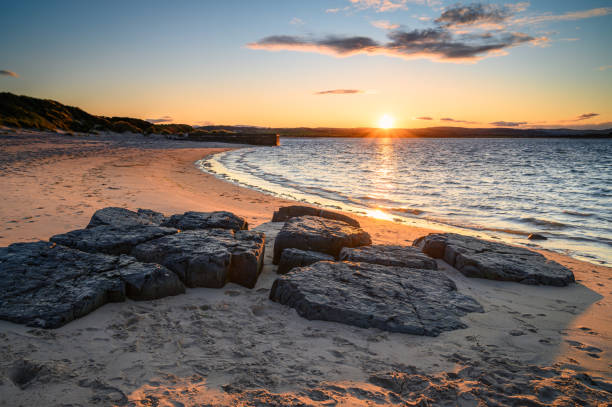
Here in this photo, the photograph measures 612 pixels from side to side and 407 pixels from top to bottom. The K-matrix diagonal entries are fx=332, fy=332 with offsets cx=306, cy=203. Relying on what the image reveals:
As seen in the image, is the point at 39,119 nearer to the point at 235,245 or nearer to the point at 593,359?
the point at 235,245

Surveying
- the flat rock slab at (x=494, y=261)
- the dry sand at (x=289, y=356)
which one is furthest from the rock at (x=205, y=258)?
the flat rock slab at (x=494, y=261)

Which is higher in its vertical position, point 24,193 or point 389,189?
point 24,193

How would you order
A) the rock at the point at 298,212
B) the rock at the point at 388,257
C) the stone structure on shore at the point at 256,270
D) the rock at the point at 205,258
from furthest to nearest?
1. the rock at the point at 298,212
2. the rock at the point at 388,257
3. the rock at the point at 205,258
4. the stone structure on shore at the point at 256,270

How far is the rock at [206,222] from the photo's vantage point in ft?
19.2

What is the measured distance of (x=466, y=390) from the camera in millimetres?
2564

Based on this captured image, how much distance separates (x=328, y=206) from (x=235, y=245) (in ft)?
26.5

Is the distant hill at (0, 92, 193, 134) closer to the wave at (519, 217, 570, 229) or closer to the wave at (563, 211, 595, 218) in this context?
the wave at (519, 217, 570, 229)

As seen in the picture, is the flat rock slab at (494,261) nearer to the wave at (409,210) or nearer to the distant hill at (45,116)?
the wave at (409,210)

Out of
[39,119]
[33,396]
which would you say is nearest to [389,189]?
[33,396]

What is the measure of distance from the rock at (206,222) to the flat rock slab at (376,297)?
2132 millimetres

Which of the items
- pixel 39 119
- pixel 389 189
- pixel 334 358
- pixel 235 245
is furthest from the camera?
pixel 39 119

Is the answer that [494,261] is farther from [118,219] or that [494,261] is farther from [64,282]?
[118,219]

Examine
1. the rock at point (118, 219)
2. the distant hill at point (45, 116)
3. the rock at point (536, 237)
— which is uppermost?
the distant hill at point (45, 116)

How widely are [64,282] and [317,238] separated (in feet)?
11.0
